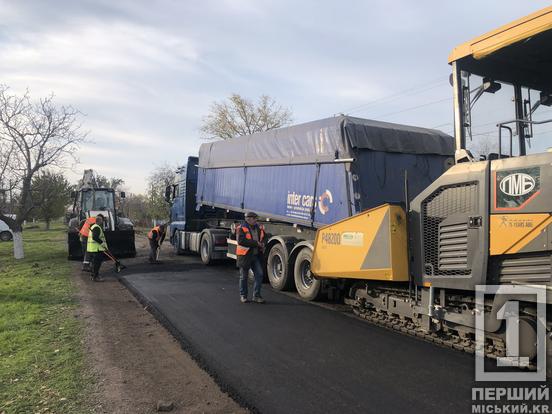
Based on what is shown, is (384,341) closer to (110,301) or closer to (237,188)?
(110,301)

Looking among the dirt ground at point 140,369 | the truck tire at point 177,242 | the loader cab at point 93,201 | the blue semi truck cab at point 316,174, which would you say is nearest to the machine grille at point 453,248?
the blue semi truck cab at point 316,174

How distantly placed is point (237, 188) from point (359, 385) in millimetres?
8245

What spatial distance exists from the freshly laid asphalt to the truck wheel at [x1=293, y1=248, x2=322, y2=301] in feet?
0.92

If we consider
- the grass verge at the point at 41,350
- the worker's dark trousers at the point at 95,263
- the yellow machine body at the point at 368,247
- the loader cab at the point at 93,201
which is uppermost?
the loader cab at the point at 93,201

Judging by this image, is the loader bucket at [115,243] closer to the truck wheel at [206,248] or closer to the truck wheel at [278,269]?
the truck wheel at [206,248]

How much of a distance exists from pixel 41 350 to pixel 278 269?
16.3 feet

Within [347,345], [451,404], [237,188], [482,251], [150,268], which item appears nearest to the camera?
[451,404]

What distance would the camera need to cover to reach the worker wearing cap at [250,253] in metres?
8.09

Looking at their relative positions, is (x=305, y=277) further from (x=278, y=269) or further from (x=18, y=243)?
(x=18, y=243)

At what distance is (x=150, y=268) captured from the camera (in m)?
12.8

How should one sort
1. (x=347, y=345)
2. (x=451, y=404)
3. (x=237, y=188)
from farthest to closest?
(x=237, y=188) → (x=347, y=345) → (x=451, y=404)

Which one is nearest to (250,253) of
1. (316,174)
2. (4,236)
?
(316,174)

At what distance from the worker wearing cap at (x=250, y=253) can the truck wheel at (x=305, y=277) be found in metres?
0.74

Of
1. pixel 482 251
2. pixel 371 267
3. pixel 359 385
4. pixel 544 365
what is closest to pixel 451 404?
pixel 359 385
